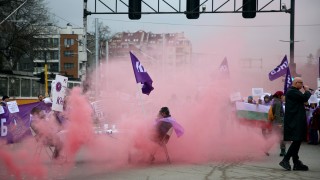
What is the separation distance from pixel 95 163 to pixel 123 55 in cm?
646

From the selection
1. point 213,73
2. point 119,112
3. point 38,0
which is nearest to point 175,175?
point 119,112

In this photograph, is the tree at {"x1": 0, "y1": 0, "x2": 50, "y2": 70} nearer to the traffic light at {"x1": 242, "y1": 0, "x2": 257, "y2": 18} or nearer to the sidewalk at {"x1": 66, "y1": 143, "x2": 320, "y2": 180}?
the traffic light at {"x1": 242, "y1": 0, "x2": 257, "y2": 18}

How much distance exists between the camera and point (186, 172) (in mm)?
9445

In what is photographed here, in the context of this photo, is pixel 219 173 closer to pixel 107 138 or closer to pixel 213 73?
pixel 107 138

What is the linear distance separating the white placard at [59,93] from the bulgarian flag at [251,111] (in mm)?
6070

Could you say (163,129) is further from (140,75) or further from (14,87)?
(14,87)

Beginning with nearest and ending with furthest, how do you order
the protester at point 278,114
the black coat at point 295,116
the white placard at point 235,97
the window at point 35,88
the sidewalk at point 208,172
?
1. the sidewalk at point 208,172
2. the black coat at point 295,116
3. the protester at point 278,114
4. the white placard at point 235,97
5. the window at point 35,88

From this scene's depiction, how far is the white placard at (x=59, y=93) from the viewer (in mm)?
10973

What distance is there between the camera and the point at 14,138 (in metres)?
13.7

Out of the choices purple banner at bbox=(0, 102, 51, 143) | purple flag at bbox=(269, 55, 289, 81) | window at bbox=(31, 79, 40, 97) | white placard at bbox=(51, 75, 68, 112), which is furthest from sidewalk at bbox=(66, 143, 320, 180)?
window at bbox=(31, 79, 40, 97)

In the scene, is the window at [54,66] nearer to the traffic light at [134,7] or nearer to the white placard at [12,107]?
the traffic light at [134,7]

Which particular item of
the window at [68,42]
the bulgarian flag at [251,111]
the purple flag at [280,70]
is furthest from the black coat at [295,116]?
the window at [68,42]

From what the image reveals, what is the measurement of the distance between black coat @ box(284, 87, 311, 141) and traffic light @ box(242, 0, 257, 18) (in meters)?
10.2

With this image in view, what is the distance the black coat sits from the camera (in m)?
9.40
